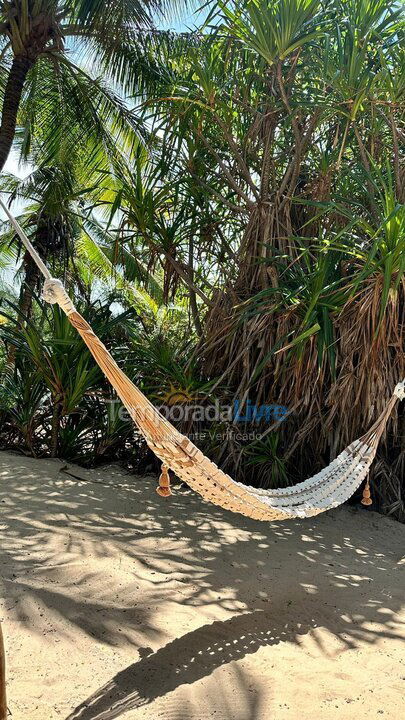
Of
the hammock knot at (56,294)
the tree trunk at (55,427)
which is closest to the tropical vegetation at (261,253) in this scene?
the tree trunk at (55,427)

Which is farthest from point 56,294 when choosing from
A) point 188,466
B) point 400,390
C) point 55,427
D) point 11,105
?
point 11,105

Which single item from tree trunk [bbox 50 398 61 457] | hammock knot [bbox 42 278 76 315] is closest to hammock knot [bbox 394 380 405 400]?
hammock knot [bbox 42 278 76 315]

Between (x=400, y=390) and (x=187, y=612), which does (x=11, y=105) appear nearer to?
(x=400, y=390)

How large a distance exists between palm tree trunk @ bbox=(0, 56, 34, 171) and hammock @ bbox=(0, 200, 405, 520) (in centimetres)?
261

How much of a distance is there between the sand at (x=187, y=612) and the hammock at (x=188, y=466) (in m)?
0.26

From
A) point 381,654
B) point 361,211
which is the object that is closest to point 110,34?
point 361,211

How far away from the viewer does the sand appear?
4.56 ft

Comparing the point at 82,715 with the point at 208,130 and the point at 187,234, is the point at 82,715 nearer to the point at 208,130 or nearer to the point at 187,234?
the point at 187,234

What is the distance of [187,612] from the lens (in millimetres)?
1800

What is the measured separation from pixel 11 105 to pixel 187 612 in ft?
11.3

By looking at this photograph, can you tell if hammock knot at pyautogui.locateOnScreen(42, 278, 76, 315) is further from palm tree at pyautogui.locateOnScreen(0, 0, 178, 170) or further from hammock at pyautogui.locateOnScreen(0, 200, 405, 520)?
palm tree at pyautogui.locateOnScreen(0, 0, 178, 170)

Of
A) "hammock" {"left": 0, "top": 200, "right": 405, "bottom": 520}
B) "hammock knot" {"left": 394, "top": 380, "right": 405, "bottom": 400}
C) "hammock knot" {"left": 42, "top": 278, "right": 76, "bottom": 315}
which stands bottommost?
"hammock" {"left": 0, "top": 200, "right": 405, "bottom": 520}

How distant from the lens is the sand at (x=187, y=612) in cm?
139

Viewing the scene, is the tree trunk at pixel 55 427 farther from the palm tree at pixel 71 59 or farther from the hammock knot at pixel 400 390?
the hammock knot at pixel 400 390
